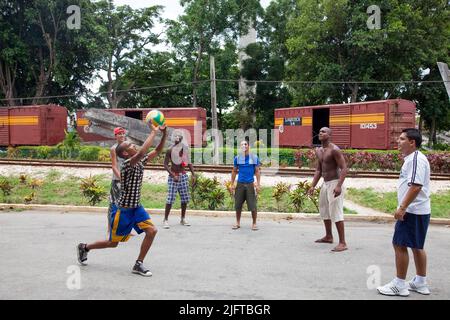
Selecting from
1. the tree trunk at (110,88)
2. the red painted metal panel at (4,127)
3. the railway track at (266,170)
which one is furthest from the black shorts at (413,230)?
the tree trunk at (110,88)

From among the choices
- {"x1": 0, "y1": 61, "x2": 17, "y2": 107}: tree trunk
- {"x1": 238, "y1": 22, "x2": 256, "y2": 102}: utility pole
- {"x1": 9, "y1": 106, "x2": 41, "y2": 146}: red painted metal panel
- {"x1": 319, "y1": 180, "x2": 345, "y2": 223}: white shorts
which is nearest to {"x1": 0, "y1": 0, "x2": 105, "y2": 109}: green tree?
{"x1": 0, "y1": 61, "x2": 17, "y2": 107}: tree trunk

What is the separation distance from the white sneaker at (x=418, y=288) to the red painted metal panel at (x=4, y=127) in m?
27.1

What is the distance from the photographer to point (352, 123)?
75.0 feet

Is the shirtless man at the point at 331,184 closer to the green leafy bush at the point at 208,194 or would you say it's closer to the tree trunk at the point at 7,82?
the green leafy bush at the point at 208,194

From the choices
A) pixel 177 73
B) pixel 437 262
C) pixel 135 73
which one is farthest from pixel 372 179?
pixel 135 73

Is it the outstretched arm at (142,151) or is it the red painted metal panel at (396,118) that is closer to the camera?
the outstretched arm at (142,151)

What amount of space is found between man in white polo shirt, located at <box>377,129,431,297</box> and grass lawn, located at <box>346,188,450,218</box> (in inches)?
227

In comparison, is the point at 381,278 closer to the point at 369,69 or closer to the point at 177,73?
the point at 369,69

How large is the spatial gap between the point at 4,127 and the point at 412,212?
27.4 metres

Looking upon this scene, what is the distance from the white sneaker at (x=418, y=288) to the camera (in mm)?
4715

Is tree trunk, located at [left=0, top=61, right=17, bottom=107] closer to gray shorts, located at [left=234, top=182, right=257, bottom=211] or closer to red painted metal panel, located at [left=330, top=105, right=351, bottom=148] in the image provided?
red painted metal panel, located at [left=330, top=105, right=351, bottom=148]

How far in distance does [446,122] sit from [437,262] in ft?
128

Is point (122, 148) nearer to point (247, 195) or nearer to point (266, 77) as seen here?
point (247, 195)

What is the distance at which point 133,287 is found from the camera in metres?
4.80
